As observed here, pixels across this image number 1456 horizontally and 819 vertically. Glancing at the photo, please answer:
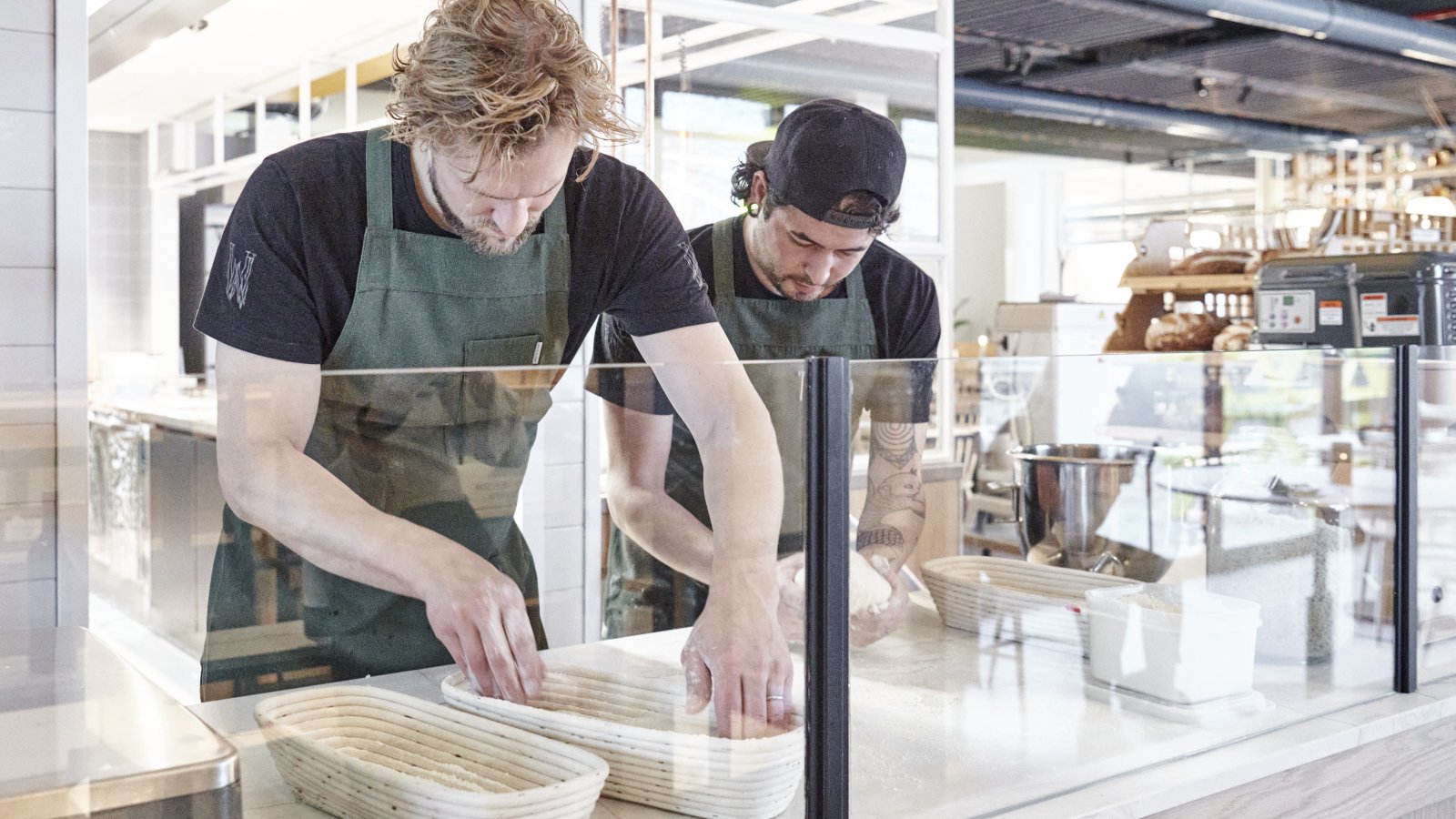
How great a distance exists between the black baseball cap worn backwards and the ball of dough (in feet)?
2.55

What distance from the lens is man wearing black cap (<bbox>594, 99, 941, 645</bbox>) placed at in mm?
1038

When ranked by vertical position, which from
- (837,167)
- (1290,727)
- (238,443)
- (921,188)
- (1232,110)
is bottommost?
(1290,727)

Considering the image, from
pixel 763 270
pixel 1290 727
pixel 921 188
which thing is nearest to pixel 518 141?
pixel 763 270

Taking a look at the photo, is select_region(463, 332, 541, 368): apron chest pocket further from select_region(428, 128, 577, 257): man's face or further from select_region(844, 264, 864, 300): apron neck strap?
select_region(844, 264, 864, 300): apron neck strap

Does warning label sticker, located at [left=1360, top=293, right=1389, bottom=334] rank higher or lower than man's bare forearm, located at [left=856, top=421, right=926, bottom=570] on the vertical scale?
higher

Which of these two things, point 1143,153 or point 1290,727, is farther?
A: point 1143,153

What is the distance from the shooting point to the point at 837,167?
1.83 m

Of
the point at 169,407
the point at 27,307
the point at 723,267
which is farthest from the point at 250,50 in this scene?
the point at 169,407

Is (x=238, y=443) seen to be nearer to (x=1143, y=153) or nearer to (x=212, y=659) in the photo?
(x=212, y=659)

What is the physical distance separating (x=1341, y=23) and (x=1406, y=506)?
14.6 feet

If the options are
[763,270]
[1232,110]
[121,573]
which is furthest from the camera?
[1232,110]

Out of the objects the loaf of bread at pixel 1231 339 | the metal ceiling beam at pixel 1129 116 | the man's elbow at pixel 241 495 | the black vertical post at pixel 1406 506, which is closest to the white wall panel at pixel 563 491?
the man's elbow at pixel 241 495

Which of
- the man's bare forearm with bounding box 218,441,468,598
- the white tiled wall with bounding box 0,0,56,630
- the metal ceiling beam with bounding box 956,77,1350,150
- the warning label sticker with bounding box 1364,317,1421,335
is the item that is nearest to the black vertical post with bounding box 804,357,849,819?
the man's bare forearm with bounding box 218,441,468,598

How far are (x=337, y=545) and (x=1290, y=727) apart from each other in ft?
3.54
